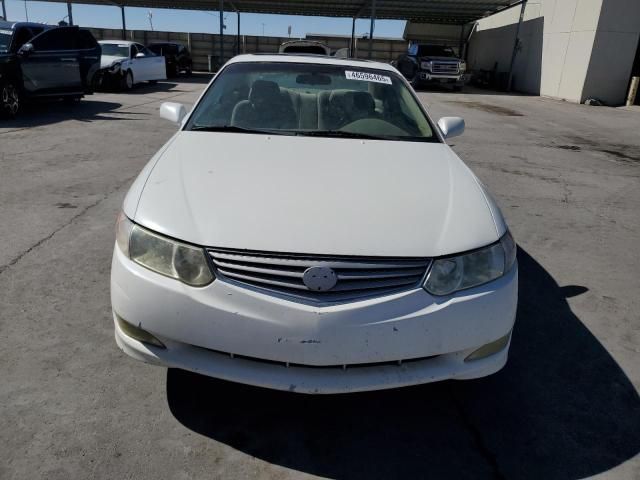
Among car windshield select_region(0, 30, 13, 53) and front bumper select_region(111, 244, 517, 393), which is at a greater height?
car windshield select_region(0, 30, 13, 53)

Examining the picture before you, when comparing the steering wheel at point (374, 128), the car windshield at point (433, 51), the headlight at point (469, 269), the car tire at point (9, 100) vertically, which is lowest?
the car tire at point (9, 100)

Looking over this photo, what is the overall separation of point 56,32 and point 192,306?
11.2 m

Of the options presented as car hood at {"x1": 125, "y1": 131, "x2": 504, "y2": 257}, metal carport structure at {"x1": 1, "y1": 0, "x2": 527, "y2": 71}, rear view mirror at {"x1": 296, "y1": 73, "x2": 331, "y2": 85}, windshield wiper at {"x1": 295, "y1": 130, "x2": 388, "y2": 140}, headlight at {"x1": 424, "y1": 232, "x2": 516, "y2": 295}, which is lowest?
headlight at {"x1": 424, "y1": 232, "x2": 516, "y2": 295}

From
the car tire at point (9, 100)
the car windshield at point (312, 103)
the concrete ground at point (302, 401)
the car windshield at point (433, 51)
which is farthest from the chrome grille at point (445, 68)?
the car windshield at point (312, 103)

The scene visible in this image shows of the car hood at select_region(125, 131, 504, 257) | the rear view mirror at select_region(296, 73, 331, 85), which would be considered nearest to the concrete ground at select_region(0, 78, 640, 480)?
the car hood at select_region(125, 131, 504, 257)

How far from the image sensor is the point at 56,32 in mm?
10695

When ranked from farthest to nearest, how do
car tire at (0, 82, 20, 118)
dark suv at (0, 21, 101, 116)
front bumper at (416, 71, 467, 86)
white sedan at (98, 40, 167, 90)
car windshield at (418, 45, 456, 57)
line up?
car windshield at (418, 45, 456, 57) → front bumper at (416, 71, 467, 86) → white sedan at (98, 40, 167, 90) → dark suv at (0, 21, 101, 116) → car tire at (0, 82, 20, 118)

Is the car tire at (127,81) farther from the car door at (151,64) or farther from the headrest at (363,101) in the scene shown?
the headrest at (363,101)

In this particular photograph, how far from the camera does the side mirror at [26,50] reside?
9.39 meters

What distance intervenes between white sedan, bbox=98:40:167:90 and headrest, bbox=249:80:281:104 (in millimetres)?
13626

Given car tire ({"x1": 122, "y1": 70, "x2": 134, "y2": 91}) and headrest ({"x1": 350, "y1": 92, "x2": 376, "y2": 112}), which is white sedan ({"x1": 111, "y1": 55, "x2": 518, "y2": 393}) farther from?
car tire ({"x1": 122, "y1": 70, "x2": 134, "y2": 91})

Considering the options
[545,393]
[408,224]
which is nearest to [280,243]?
[408,224]

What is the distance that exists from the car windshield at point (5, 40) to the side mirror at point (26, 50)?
0.70ft

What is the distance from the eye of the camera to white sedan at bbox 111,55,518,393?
6.04 feet
